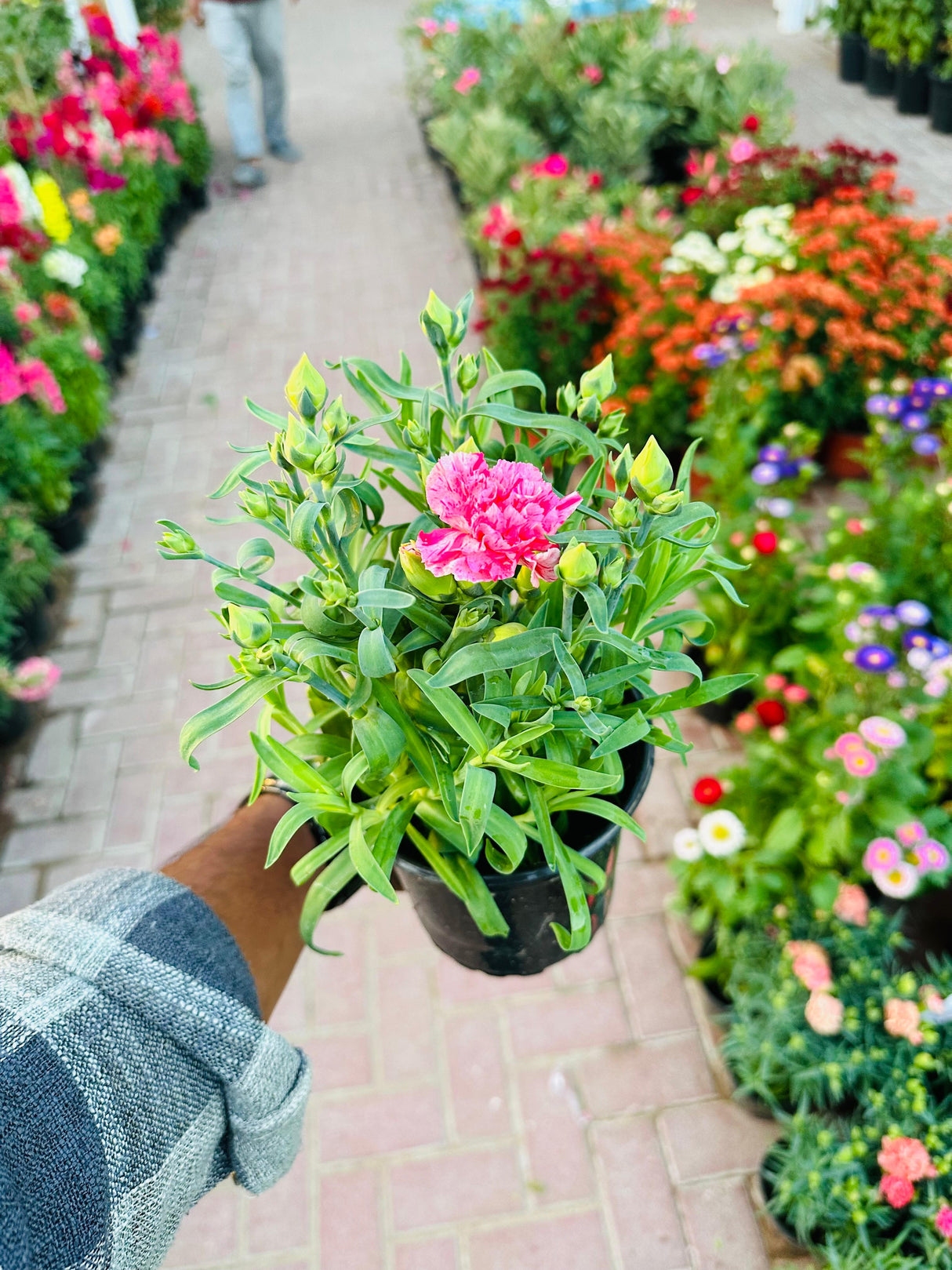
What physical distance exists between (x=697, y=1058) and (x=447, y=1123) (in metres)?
0.62

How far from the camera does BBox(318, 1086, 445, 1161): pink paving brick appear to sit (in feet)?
6.66

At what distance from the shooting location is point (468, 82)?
18.4 feet

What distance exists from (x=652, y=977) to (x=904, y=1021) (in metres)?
0.72

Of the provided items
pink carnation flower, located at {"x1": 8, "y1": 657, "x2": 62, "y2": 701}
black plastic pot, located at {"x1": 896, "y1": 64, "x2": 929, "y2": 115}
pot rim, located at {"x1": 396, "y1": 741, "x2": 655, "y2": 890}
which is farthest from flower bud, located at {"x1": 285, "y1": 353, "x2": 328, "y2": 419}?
black plastic pot, located at {"x1": 896, "y1": 64, "x2": 929, "y2": 115}

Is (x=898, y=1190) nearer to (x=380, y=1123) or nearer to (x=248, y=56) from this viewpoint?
(x=380, y=1123)

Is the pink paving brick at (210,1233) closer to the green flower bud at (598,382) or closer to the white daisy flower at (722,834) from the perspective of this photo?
the white daisy flower at (722,834)

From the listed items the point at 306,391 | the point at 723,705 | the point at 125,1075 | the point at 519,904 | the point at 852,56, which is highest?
the point at 306,391

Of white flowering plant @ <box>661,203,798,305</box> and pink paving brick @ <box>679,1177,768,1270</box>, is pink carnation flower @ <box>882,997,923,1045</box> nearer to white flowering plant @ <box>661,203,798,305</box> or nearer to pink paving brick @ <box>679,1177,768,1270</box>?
pink paving brick @ <box>679,1177,768,1270</box>

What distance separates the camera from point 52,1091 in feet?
2.75

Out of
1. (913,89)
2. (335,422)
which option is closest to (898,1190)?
(335,422)

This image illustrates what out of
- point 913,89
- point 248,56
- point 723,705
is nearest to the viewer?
point 723,705

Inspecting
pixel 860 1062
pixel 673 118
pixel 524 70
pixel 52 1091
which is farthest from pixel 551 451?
pixel 524 70

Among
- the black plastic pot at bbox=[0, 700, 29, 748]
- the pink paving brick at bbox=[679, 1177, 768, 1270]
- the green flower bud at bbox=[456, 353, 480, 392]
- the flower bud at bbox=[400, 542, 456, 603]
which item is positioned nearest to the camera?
the flower bud at bbox=[400, 542, 456, 603]

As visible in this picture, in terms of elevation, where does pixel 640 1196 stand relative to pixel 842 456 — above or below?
below
